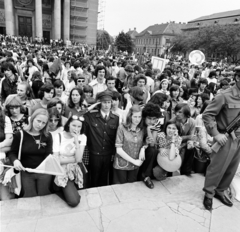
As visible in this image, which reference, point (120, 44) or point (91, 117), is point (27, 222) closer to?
point (91, 117)

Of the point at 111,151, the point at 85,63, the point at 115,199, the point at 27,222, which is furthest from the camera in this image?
the point at 85,63

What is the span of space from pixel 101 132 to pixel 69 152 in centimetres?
63

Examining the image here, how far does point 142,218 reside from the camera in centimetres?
279

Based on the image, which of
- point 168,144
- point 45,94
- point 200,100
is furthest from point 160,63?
point 168,144

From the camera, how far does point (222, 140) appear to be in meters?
2.87

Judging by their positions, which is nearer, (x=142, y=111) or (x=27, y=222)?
(x=27, y=222)

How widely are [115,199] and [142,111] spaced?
1.37 metres

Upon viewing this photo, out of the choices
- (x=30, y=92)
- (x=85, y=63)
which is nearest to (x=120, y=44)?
(x=85, y=63)

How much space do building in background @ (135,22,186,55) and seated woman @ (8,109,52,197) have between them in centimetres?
8636

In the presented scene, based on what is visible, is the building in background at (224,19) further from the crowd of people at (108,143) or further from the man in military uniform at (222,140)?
the man in military uniform at (222,140)

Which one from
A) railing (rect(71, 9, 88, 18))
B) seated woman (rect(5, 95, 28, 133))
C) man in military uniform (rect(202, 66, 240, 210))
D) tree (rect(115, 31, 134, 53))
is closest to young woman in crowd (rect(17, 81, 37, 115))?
seated woman (rect(5, 95, 28, 133))

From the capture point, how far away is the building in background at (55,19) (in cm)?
3920

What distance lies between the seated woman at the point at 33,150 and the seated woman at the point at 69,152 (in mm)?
163

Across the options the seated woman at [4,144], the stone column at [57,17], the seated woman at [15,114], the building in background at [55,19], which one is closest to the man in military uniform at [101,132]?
the seated woman at [15,114]
